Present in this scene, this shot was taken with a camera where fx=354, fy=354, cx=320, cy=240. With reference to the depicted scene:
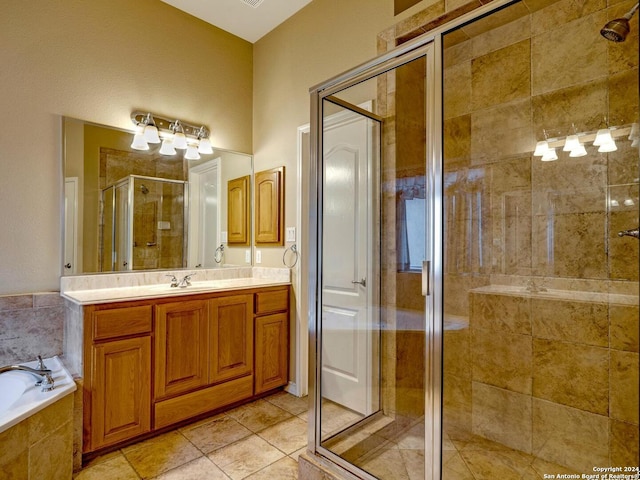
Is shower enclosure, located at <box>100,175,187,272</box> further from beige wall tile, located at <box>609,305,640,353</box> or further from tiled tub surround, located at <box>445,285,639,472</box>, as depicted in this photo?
beige wall tile, located at <box>609,305,640,353</box>

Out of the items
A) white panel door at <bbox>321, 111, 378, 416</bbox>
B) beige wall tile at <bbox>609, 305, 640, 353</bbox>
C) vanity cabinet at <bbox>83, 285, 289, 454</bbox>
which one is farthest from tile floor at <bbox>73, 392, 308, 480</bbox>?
beige wall tile at <bbox>609, 305, 640, 353</bbox>

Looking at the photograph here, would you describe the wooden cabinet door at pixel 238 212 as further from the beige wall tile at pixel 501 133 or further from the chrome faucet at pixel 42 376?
the beige wall tile at pixel 501 133

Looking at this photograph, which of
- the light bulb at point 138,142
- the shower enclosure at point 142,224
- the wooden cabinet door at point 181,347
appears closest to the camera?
the wooden cabinet door at point 181,347

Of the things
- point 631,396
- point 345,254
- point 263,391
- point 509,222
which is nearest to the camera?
point 631,396

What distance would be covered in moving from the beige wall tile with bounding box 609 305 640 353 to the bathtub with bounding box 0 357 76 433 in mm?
2641

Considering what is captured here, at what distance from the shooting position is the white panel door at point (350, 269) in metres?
2.12

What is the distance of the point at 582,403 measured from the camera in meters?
1.77

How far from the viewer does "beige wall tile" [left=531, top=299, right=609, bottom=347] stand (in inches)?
68.3

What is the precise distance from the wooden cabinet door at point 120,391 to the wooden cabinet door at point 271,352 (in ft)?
2.64

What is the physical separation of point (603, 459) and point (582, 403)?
0.25 m

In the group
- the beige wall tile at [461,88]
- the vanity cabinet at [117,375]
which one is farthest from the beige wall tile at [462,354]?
the vanity cabinet at [117,375]

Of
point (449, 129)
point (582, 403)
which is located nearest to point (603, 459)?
point (582, 403)

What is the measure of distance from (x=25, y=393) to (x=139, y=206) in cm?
139

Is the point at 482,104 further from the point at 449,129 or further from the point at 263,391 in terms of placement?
the point at 263,391
